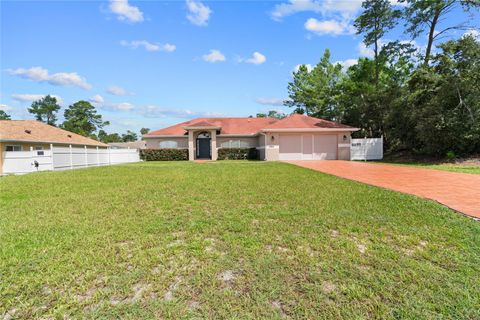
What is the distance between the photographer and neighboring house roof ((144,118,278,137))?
25328 mm

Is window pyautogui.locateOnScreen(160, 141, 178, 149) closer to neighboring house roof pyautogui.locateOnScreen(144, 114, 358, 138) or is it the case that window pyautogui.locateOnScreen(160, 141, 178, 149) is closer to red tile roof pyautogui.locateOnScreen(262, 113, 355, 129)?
neighboring house roof pyautogui.locateOnScreen(144, 114, 358, 138)

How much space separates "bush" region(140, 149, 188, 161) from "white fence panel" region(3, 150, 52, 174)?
10224 millimetres

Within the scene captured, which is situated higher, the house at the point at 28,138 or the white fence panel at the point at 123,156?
the house at the point at 28,138

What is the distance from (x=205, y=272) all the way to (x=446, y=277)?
2.54m

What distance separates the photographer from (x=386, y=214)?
183 inches

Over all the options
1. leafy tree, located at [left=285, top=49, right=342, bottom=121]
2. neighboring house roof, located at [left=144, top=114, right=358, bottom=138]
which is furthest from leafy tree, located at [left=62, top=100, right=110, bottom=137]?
leafy tree, located at [left=285, top=49, right=342, bottom=121]

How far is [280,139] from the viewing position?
2091 cm

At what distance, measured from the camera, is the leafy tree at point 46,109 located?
6106cm

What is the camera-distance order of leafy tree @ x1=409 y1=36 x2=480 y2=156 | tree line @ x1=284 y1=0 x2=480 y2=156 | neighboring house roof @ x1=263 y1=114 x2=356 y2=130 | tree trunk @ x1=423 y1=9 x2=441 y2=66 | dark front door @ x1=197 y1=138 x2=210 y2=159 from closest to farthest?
leafy tree @ x1=409 y1=36 x2=480 y2=156 → tree line @ x1=284 y1=0 x2=480 y2=156 → tree trunk @ x1=423 y1=9 x2=441 y2=66 → neighboring house roof @ x1=263 y1=114 x2=356 y2=130 → dark front door @ x1=197 y1=138 x2=210 y2=159

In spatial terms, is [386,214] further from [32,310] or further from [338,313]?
[32,310]

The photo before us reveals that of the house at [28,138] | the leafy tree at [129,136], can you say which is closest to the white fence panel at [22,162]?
the house at [28,138]

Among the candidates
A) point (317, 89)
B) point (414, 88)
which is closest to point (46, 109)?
point (317, 89)

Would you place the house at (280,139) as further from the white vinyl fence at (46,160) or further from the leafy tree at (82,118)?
the leafy tree at (82,118)

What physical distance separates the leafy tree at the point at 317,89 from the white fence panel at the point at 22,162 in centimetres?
2849
